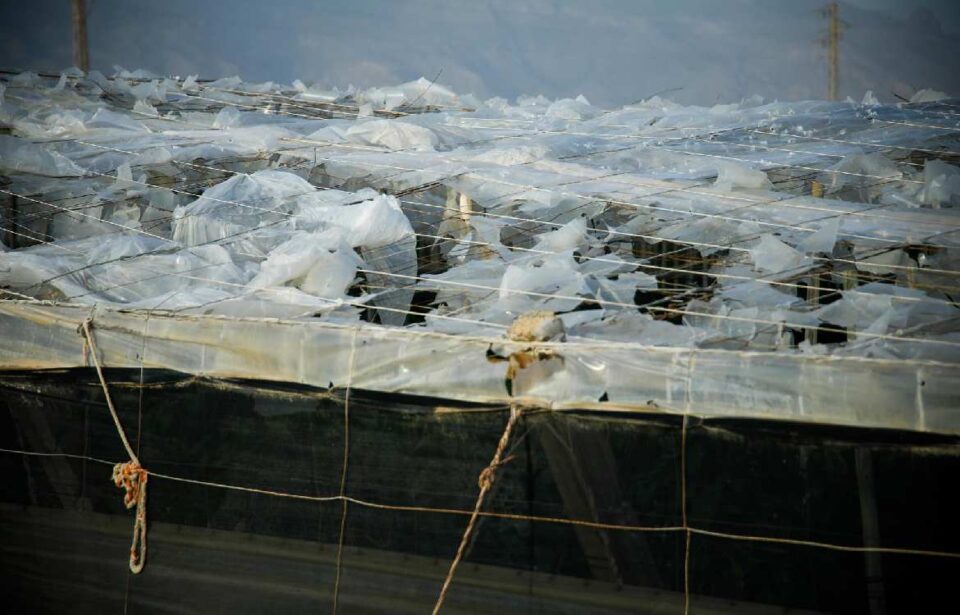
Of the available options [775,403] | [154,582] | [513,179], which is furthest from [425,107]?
[775,403]

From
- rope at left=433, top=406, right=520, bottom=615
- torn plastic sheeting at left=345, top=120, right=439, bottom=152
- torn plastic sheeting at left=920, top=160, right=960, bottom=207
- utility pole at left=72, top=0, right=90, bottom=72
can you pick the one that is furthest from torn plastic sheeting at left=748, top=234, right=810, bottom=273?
utility pole at left=72, top=0, right=90, bottom=72

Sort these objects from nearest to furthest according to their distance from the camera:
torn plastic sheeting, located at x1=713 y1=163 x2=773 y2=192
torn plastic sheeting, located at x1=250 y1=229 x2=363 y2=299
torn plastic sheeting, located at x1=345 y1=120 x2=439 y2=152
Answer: torn plastic sheeting, located at x1=250 y1=229 x2=363 y2=299 < torn plastic sheeting, located at x1=713 y1=163 x2=773 y2=192 < torn plastic sheeting, located at x1=345 y1=120 x2=439 y2=152

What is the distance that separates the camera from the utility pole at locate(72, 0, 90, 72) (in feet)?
52.7

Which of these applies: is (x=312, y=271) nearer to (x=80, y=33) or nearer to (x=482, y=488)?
(x=482, y=488)

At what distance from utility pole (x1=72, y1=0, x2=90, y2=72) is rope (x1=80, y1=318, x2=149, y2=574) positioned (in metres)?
12.0

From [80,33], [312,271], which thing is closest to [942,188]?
[312,271]

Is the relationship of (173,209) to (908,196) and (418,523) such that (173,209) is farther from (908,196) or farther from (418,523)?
(908,196)

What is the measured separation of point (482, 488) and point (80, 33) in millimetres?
13979

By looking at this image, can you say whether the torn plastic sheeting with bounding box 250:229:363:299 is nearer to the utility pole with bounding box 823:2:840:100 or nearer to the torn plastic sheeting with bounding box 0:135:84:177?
the torn plastic sheeting with bounding box 0:135:84:177

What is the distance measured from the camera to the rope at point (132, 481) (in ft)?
17.0

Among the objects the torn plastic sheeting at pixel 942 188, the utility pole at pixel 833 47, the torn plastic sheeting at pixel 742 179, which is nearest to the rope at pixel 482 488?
the torn plastic sheeting at pixel 742 179

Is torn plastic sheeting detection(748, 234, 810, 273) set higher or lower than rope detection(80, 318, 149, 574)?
higher

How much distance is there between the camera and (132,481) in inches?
204

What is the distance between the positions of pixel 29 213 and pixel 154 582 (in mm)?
2932
